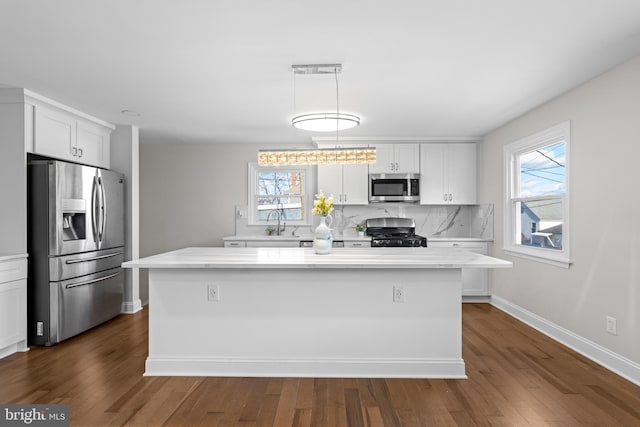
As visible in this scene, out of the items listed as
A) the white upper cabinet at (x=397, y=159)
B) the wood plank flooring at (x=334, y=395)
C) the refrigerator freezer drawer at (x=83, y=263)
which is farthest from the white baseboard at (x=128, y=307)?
the white upper cabinet at (x=397, y=159)

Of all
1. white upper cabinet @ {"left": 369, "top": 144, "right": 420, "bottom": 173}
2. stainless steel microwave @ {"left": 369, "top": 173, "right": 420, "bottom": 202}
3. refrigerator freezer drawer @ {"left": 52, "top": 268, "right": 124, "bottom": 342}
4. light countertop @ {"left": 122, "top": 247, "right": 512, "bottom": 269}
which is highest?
white upper cabinet @ {"left": 369, "top": 144, "right": 420, "bottom": 173}

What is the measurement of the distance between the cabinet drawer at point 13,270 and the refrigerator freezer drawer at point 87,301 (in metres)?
0.31

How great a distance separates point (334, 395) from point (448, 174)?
157 inches

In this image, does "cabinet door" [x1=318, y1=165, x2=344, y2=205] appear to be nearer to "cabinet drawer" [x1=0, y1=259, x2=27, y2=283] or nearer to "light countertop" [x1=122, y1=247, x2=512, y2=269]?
"light countertop" [x1=122, y1=247, x2=512, y2=269]

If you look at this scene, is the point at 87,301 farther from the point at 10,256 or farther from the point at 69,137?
the point at 69,137

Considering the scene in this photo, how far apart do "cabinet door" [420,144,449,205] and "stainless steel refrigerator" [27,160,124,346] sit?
4.04 m

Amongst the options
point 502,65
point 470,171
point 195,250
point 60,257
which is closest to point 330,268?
point 195,250

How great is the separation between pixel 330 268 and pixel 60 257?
2664mm

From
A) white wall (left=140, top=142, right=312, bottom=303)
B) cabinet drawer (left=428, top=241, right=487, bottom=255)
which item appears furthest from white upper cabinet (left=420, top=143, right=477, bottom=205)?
white wall (left=140, top=142, right=312, bottom=303)

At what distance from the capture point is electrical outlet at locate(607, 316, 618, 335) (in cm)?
307

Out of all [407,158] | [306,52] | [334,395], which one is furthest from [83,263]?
[407,158]

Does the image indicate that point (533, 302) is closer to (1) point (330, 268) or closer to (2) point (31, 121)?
(1) point (330, 268)

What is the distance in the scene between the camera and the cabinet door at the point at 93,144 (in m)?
4.41

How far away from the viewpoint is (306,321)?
301cm
